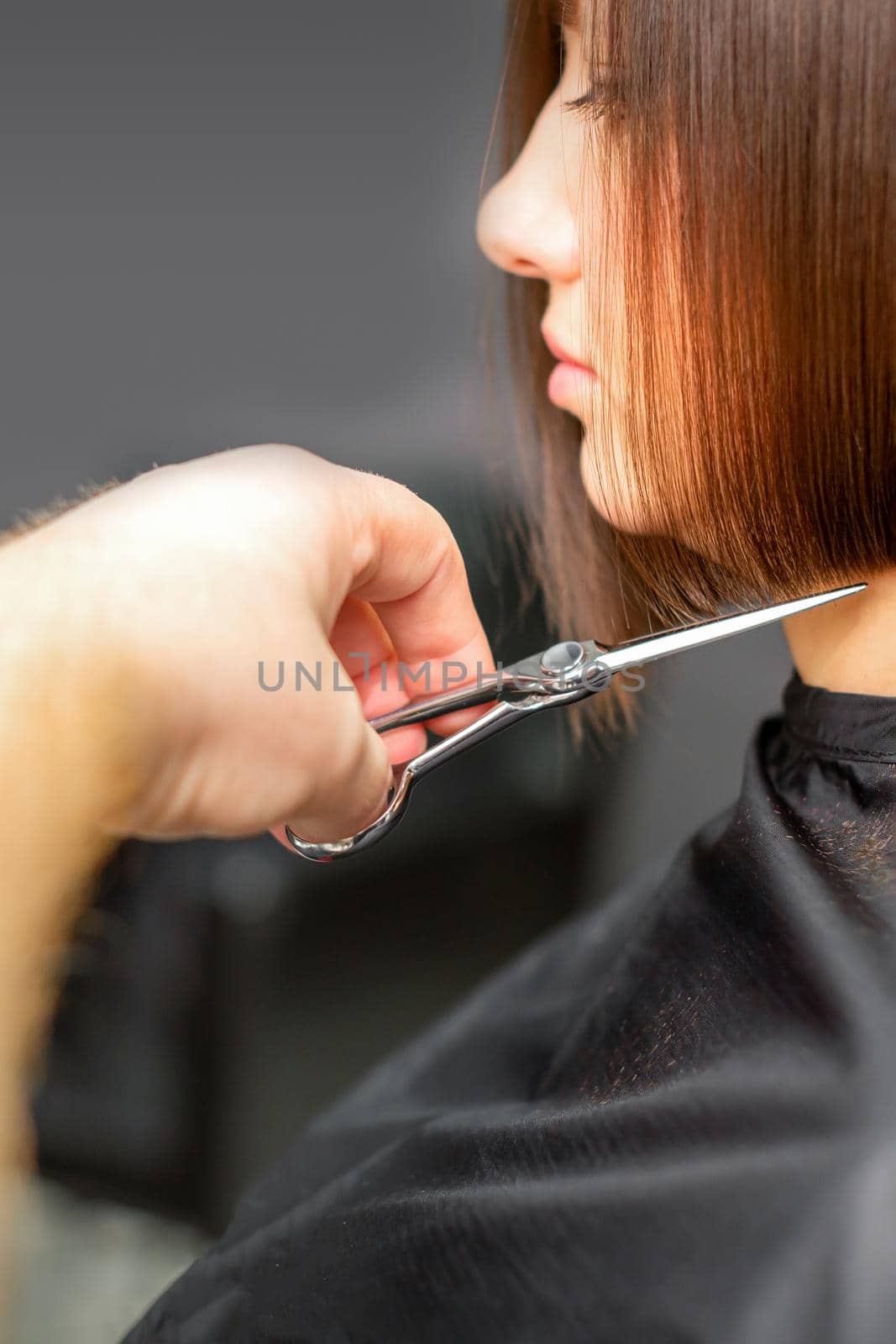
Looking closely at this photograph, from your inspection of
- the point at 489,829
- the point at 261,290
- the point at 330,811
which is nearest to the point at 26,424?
the point at 261,290

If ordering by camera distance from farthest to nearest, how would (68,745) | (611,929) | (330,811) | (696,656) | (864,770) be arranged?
(696,656)
(611,929)
(864,770)
(330,811)
(68,745)

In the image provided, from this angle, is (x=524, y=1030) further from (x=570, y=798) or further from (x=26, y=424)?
(x=26, y=424)

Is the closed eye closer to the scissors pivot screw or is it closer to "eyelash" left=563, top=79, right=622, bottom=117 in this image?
"eyelash" left=563, top=79, right=622, bottom=117

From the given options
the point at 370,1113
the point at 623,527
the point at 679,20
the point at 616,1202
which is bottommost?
the point at 370,1113

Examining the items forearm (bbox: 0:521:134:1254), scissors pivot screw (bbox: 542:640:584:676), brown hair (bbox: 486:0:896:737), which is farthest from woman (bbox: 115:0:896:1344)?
forearm (bbox: 0:521:134:1254)

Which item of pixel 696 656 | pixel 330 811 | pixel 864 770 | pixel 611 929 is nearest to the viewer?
pixel 330 811

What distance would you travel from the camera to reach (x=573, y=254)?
24.8 inches

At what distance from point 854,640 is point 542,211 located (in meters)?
0.33

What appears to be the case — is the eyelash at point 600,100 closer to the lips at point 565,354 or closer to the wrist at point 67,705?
the lips at point 565,354

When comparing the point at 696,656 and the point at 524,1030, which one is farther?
the point at 696,656

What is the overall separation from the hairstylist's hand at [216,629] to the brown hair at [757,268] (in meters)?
0.20

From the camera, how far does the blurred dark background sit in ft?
2.42

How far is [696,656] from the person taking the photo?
0.98m

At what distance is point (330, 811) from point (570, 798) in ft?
1.78
